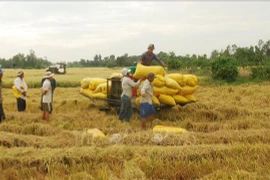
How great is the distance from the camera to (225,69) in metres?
18.0

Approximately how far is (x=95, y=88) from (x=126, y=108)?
8.07ft

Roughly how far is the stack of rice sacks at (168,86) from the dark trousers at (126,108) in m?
0.42

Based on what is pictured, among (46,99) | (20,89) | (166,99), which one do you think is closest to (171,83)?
(166,99)

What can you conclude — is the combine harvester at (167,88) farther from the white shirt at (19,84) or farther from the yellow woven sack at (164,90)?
the white shirt at (19,84)

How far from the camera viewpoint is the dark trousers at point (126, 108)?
8.28 metres

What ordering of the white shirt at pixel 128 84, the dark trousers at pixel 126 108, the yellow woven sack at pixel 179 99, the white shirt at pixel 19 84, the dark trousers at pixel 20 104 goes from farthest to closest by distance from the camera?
the dark trousers at pixel 20 104 < the white shirt at pixel 19 84 < the yellow woven sack at pixel 179 99 < the dark trousers at pixel 126 108 < the white shirt at pixel 128 84

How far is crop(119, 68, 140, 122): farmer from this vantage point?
26.7 feet

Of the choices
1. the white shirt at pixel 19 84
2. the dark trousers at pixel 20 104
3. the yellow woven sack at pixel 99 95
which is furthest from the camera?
the yellow woven sack at pixel 99 95

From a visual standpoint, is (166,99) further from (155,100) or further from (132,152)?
(132,152)

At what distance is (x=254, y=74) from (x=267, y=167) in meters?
14.2

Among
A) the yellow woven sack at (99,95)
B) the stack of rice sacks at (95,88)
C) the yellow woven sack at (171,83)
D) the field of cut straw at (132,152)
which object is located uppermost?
the yellow woven sack at (171,83)

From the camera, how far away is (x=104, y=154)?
5.20 m

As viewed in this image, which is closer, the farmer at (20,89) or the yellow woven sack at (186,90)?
the yellow woven sack at (186,90)

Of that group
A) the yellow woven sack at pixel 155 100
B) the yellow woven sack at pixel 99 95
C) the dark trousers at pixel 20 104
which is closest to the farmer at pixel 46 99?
the dark trousers at pixel 20 104
